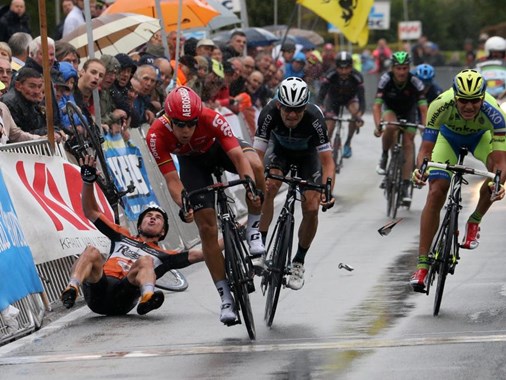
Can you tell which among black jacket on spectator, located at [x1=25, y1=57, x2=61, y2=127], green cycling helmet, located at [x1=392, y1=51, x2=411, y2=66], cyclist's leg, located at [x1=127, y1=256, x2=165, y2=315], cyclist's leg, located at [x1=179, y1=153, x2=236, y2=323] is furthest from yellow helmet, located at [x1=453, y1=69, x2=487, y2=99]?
green cycling helmet, located at [x1=392, y1=51, x2=411, y2=66]

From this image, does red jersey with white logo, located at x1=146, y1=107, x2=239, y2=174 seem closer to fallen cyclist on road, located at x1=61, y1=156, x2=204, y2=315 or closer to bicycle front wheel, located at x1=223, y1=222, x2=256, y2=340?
bicycle front wheel, located at x1=223, y1=222, x2=256, y2=340

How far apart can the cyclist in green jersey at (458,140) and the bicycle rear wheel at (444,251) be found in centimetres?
30

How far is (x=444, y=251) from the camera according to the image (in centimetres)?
1130

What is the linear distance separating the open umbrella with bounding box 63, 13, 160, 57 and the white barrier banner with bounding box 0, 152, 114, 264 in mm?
5184

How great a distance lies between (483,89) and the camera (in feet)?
37.8

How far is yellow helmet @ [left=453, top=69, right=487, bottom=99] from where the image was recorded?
11.4 metres

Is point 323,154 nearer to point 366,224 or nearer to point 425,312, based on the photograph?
point 425,312

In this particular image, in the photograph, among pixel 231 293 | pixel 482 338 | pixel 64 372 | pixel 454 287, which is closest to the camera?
pixel 64 372

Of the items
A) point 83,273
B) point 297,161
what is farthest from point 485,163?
point 83,273

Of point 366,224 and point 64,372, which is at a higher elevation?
point 64,372

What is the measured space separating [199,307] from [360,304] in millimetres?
1362

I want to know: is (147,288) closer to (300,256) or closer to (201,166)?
(201,166)

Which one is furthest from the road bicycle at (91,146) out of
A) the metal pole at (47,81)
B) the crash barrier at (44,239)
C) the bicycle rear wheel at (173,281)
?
the bicycle rear wheel at (173,281)

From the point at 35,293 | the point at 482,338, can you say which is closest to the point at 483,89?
the point at 482,338
